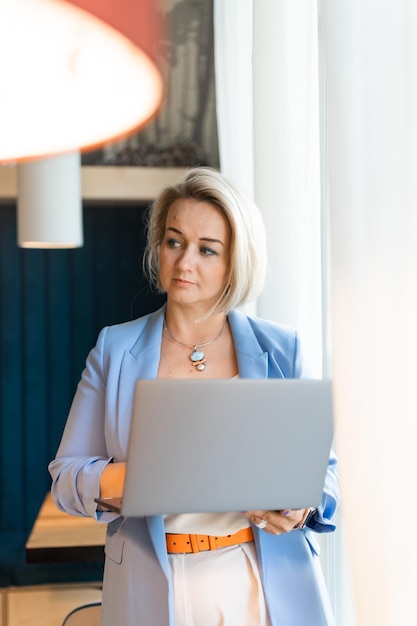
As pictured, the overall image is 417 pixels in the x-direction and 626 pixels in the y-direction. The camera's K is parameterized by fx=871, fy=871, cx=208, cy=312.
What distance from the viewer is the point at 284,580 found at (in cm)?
160

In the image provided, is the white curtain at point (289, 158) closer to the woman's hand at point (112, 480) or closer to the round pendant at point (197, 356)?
the round pendant at point (197, 356)

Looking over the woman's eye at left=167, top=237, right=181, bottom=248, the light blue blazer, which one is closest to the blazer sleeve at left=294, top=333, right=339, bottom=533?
the light blue blazer

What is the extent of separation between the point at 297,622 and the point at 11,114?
4.03 feet

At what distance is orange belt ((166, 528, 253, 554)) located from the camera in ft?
5.15

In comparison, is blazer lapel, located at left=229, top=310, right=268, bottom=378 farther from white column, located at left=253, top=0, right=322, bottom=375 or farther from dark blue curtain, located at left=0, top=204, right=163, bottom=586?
dark blue curtain, located at left=0, top=204, right=163, bottom=586

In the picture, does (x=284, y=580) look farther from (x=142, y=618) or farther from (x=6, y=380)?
(x=6, y=380)

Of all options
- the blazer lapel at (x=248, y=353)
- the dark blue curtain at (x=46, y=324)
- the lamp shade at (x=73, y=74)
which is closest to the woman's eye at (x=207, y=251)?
the blazer lapel at (x=248, y=353)

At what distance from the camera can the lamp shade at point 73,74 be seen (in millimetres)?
479

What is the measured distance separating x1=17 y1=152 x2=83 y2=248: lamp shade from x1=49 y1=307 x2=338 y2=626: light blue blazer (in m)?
1.57

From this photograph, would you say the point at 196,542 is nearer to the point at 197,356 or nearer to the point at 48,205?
the point at 197,356

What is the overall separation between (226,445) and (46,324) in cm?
301

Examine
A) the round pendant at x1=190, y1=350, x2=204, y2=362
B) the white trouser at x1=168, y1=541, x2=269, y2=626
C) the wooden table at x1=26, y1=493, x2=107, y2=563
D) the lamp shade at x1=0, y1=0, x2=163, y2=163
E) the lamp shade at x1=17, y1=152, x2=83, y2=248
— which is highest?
the lamp shade at x1=17, y1=152, x2=83, y2=248

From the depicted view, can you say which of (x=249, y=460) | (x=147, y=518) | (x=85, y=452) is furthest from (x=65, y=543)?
(x=249, y=460)

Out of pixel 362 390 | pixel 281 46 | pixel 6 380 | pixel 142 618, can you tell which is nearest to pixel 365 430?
pixel 362 390
